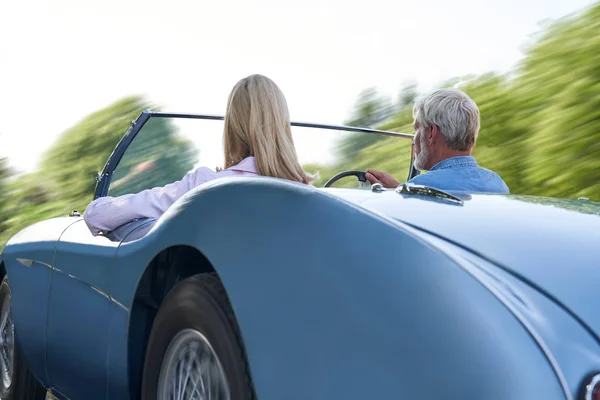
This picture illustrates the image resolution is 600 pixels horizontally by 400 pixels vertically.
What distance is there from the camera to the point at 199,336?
254cm

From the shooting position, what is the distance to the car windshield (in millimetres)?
4340

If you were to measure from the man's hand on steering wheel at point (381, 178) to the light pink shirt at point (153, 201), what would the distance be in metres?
0.79

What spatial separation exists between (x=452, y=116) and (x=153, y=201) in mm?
1110

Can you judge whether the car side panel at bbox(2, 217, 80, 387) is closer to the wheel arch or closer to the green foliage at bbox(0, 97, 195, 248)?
the wheel arch

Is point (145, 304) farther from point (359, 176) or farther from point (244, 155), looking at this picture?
point (359, 176)

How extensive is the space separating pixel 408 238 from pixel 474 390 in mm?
378

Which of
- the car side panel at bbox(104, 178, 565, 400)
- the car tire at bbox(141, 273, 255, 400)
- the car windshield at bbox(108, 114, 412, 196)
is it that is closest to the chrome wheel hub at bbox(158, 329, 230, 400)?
the car tire at bbox(141, 273, 255, 400)

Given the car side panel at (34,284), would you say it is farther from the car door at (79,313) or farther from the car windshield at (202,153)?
the car windshield at (202,153)

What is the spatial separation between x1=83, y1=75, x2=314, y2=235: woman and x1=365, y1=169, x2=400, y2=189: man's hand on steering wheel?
60cm

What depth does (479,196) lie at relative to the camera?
2725mm

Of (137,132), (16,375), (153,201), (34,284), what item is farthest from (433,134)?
(16,375)

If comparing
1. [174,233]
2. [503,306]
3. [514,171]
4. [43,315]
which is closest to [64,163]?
[514,171]

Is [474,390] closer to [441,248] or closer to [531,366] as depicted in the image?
[531,366]

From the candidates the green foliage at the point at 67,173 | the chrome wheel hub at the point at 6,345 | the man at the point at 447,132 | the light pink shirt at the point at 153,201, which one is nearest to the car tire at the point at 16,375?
the chrome wheel hub at the point at 6,345
